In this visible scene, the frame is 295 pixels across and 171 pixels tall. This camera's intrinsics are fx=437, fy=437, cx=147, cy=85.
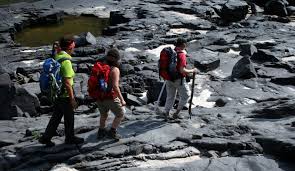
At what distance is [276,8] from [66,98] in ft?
69.6

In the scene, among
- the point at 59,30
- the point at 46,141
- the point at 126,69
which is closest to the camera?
the point at 46,141

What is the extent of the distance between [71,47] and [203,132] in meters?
3.15

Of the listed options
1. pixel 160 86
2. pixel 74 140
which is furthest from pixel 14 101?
pixel 160 86

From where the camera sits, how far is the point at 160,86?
1327cm

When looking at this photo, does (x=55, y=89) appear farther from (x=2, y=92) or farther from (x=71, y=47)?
(x=2, y=92)

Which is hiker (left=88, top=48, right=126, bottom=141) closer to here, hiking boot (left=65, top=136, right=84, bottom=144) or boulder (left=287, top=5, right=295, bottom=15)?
hiking boot (left=65, top=136, right=84, bottom=144)

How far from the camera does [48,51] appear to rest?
59.6 feet

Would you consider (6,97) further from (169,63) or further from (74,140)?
(169,63)

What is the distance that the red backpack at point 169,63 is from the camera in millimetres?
9156

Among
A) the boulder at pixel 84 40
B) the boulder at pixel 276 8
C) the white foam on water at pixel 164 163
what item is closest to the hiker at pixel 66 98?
the white foam on water at pixel 164 163

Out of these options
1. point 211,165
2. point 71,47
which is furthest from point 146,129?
point 71,47

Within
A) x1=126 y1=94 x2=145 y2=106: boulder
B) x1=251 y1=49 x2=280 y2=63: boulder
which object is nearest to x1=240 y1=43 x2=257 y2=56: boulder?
x1=251 y1=49 x2=280 y2=63: boulder

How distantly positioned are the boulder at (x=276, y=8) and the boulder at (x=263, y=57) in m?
9.72

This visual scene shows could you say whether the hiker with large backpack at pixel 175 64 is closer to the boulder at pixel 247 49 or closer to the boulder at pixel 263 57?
the boulder at pixel 263 57
